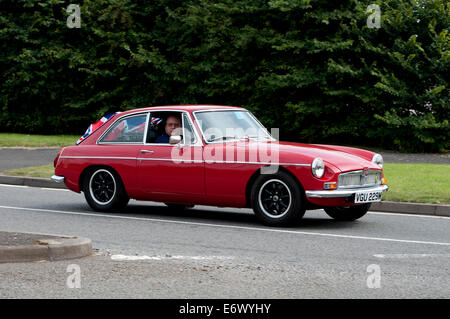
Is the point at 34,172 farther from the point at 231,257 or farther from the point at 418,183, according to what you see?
the point at 231,257

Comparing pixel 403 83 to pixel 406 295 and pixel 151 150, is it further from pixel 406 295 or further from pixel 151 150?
pixel 406 295

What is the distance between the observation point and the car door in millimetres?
10203

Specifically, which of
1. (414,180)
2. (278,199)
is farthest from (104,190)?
(414,180)

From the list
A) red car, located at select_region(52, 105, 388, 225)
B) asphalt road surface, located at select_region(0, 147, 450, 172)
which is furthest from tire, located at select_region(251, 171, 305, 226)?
asphalt road surface, located at select_region(0, 147, 450, 172)

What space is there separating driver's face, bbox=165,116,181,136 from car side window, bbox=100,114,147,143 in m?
0.41

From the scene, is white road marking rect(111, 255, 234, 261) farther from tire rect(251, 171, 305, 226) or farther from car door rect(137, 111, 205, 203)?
car door rect(137, 111, 205, 203)

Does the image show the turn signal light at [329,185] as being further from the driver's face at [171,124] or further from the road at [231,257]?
the driver's face at [171,124]

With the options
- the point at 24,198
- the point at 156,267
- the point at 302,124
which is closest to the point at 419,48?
the point at 302,124

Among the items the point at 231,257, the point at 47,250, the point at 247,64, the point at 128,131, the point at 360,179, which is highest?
the point at 247,64

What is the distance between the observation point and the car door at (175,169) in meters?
10.2

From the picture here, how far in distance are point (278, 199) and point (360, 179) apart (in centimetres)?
110

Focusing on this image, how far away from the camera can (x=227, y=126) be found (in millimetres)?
10625

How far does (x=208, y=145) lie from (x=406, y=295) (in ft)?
15.5

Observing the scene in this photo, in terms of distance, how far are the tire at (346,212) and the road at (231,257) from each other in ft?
0.48
